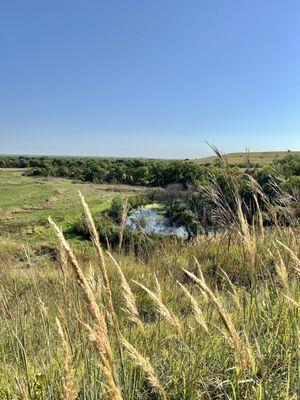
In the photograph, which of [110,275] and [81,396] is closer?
[81,396]

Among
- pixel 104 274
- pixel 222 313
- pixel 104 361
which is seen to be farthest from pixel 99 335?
pixel 222 313

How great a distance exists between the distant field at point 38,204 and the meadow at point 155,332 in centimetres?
2158

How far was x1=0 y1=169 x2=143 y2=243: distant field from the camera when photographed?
31.0 metres

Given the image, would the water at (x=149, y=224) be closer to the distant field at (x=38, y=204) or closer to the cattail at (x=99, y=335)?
the cattail at (x=99, y=335)

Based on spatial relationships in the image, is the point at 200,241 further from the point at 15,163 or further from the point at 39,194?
the point at 15,163

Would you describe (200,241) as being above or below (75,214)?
above

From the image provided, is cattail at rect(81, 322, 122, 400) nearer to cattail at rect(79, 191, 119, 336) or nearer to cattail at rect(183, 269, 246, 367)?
cattail at rect(79, 191, 119, 336)

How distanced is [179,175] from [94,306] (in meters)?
44.1

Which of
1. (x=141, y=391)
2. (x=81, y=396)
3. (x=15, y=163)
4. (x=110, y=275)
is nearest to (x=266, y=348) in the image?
(x=141, y=391)

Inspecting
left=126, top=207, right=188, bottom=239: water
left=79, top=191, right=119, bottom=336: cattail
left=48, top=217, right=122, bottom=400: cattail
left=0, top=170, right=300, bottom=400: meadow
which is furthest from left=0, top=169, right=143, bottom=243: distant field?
left=48, top=217, right=122, bottom=400: cattail

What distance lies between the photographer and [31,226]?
31.5 meters

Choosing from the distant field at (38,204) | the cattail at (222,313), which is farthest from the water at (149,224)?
the distant field at (38,204)

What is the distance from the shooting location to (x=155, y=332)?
2.56 metres

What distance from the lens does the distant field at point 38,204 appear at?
31000 mm
